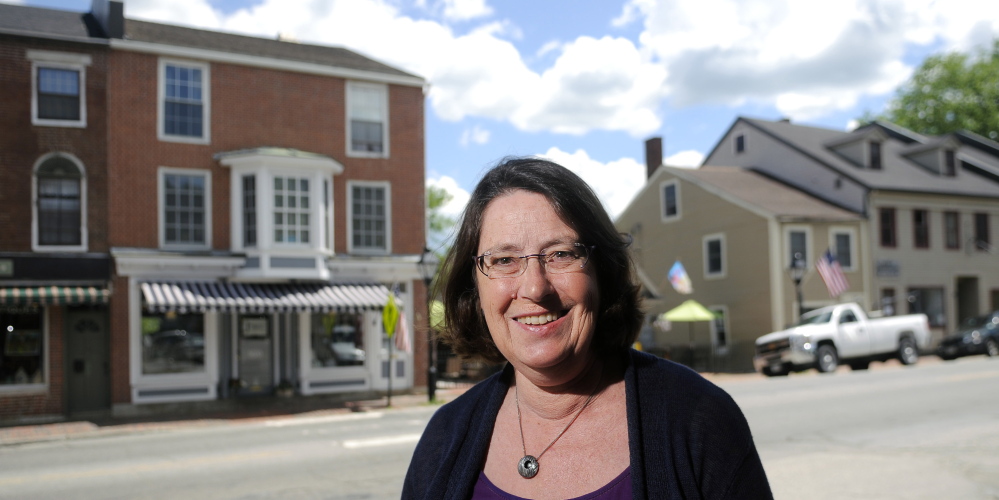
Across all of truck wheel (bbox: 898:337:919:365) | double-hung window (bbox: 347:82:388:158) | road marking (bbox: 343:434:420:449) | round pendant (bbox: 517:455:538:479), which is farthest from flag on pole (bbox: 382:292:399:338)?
round pendant (bbox: 517:455:538:479)

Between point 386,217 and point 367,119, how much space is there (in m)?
2.90

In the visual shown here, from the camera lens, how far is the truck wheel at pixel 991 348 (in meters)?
29.3

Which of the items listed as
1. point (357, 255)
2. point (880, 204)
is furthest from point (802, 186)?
point (357, 255)

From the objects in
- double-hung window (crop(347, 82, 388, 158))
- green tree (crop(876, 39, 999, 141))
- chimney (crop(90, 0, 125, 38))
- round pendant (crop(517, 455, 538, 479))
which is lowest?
round pendant (crop(517, 455, 538, 479))

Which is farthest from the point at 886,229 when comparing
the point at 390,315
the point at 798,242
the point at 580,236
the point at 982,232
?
the point at 580,236

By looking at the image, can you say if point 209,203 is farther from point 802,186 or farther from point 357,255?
point 802,186

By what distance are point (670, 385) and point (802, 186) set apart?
3570 cm

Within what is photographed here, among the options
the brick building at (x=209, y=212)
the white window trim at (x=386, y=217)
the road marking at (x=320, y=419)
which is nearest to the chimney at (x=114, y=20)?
the brick building at (x=209, y=212)

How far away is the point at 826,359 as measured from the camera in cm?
2367

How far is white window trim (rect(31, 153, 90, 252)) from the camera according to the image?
1891 centimetres

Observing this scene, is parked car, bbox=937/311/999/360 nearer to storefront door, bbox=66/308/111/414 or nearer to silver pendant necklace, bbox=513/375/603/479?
storefront door, bbox=66/308/111/414

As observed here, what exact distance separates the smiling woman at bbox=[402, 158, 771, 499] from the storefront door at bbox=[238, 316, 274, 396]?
1995 centimetres

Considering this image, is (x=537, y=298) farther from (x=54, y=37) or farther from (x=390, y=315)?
(x=54, y=37)

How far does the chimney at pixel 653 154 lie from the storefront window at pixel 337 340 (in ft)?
65.8
